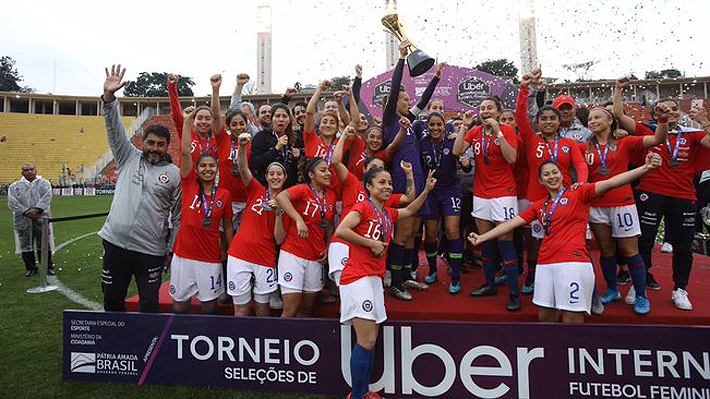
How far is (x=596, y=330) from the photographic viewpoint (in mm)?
2691

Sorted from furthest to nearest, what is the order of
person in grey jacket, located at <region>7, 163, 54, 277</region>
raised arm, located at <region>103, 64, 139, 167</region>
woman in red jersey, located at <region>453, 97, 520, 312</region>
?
person in grey jacket, located at <region>7, 163, 54, 277</region> → woman in red jersey, located at <region>453, 97, 520, 312</region> → raised arm, located at <region>103, 64, 139, 167</region>

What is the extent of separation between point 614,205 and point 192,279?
3.76m

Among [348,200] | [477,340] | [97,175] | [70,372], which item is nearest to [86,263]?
[70,372]

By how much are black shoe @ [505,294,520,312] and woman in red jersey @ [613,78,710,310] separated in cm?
139

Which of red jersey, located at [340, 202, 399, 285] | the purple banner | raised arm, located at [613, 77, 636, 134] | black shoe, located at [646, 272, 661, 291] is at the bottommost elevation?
black shoe, located at [646, 272, 661, 291]

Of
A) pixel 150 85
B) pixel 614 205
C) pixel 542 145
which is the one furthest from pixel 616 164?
pixel 150 85

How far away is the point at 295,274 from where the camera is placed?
129 inches

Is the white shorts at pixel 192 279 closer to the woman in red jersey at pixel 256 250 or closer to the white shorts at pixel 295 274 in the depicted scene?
the woman in red jersey at pixel 256 250

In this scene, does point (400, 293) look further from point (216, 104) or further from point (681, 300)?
point (216, 104)

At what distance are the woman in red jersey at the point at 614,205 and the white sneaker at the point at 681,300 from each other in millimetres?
262

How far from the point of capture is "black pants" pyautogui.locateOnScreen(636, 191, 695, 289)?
353cm

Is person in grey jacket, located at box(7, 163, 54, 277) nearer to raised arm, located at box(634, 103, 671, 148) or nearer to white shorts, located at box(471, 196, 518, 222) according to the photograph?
white shorts, located at box(471, 196, 518, 222)

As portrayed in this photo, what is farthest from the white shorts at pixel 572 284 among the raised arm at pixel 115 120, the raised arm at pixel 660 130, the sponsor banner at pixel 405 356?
the raised arm at pixel 115 120

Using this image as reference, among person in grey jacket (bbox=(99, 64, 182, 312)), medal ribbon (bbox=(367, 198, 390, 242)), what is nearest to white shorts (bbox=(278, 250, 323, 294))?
medal ribbon (bbox=(367, 198, 390, 242))
